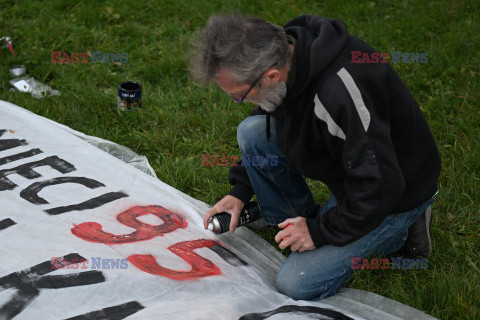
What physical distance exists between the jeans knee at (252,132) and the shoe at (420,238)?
78 cm

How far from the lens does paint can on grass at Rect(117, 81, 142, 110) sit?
366cm

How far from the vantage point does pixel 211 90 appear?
12.8ft

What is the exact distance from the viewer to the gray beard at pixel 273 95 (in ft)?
6.58

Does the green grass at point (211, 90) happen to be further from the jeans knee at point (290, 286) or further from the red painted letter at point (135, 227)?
the red painted letter at point (135, 227)

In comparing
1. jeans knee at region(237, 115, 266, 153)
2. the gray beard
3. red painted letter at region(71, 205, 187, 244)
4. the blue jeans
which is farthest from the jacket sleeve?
red painted letter at region(71, 205, 187, 244)

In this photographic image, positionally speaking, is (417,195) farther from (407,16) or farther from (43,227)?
(407,16)

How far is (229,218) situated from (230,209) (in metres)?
0.06

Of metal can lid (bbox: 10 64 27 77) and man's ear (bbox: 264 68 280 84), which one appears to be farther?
metal can lid (bbox: 10 64 27 77)

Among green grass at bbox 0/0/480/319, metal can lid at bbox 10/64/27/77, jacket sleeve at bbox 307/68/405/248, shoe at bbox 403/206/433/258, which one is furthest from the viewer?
metal can lid at bbox 10/64/27/77

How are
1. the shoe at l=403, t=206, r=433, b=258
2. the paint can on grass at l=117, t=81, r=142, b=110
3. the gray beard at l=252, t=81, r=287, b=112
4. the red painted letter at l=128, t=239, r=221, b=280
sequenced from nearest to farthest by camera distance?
the gray beard at l=252, t=81, r=287, b=112, the red painted letter at l=128, t=239, r=221, b=280, the shoe at l=403, t=206, r=433, b=258, the paint can on grass at l=117, t=81, r=142, b=110

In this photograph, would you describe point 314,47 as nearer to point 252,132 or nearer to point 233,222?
point 252,132

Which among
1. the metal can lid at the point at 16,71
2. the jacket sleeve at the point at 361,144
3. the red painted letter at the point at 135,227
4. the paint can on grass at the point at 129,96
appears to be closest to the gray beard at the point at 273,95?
the jacket sleeve at the point at 361,144

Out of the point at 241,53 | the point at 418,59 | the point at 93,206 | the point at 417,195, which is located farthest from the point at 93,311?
the point at 418,59

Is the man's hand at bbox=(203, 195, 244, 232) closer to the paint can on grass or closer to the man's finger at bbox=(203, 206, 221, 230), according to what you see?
the man's finger at bbox=(203, 206, 221, 230)
